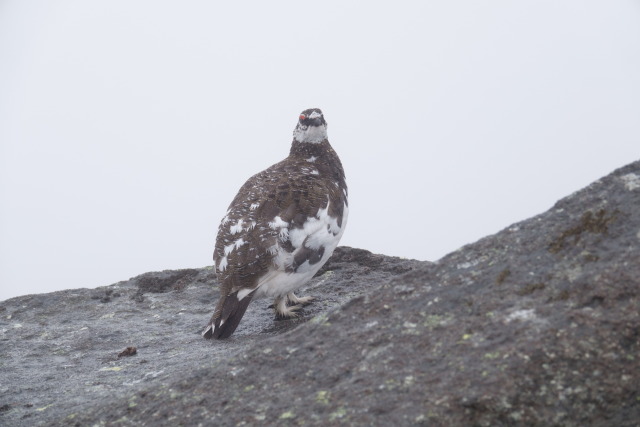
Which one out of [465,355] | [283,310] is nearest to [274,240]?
[283,310]

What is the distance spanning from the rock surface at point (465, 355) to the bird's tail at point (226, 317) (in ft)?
3.92

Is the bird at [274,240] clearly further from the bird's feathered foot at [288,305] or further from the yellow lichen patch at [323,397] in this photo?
the yellow lichen patch at [323,397]

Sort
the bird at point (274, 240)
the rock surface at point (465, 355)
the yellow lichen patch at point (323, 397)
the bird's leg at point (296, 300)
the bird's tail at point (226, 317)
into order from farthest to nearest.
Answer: the bird's leg at point (296, 300) → the bird at point (274, 240) → the bird's tail at point (226, 317) → the yellow lichen patch at point (323, 397) → the rock surface at point (465, 355)

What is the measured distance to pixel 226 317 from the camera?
5.27m

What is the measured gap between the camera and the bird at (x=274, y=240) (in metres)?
5.50

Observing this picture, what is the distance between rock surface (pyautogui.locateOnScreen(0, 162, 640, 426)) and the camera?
2.38 meters

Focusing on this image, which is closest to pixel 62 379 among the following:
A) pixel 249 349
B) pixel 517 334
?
pixel 249 349

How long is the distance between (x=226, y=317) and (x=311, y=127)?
2.47m

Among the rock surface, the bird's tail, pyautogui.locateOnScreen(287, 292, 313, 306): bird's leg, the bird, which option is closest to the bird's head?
the bird

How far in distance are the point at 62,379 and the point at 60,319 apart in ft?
5.68

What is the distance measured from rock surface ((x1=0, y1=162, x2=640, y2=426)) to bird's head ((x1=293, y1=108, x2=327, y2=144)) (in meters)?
3.53

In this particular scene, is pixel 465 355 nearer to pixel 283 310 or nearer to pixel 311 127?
pixel 283 310

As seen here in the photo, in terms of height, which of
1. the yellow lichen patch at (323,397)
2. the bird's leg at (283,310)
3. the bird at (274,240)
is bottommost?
the yellow lichen patch at (323,397)

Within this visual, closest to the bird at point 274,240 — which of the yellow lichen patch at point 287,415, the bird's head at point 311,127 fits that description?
the bird's head at point 311,127
